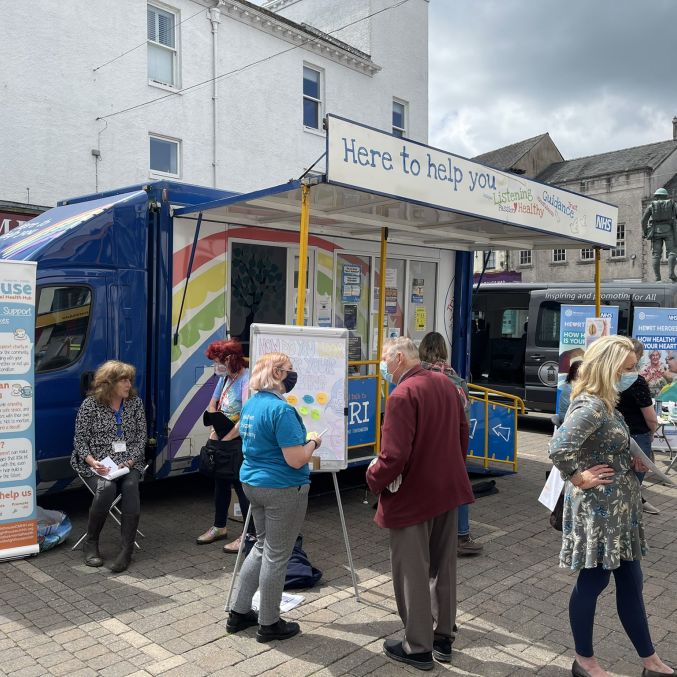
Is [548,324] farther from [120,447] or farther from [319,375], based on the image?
→ [120,447]

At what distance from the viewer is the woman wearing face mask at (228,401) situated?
530 cm

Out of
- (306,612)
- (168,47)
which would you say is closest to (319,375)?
(306,612)

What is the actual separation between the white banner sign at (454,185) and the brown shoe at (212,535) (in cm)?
288

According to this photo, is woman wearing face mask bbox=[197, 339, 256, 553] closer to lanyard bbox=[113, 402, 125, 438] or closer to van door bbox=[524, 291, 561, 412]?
lanyard bbox=[113, 402, 125, 438]

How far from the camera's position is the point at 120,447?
521cm

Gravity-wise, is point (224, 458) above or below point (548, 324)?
below

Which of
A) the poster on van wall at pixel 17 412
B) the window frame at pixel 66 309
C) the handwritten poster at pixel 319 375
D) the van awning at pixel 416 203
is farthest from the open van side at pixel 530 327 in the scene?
the poster on van wall at pixel 17 412

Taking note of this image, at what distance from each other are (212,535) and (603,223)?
5.18m

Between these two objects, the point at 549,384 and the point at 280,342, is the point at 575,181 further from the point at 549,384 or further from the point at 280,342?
the point at 280,342

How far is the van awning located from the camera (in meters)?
4.67

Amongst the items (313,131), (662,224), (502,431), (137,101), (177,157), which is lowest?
(502,431)

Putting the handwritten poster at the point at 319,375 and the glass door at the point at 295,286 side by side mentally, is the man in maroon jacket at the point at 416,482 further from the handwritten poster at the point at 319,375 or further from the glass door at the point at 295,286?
the glass door at the point at 295,286

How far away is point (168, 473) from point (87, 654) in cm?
252

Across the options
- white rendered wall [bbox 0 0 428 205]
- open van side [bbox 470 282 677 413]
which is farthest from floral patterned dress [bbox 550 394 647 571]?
white rendered wall [bbox 0 0 428 205]
